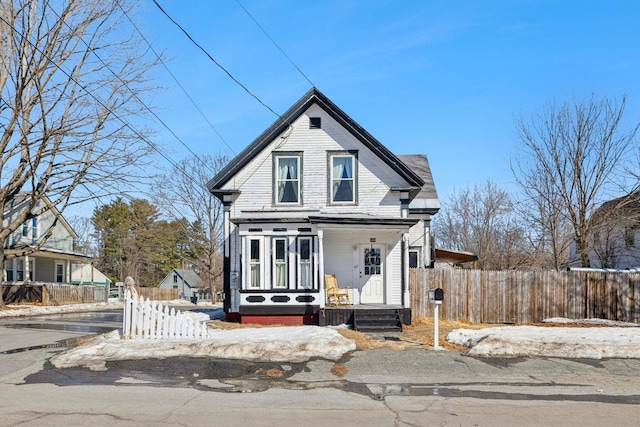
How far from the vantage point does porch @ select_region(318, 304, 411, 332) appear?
17594 millimetres

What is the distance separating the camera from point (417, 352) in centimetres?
1216

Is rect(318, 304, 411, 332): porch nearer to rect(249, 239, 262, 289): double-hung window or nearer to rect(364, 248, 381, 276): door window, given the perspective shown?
rect(364, 248, 381, 276): door window

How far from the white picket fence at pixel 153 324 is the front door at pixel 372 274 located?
26.5ft

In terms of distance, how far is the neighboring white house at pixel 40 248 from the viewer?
36531mm

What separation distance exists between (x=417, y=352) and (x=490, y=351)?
60.6 inches

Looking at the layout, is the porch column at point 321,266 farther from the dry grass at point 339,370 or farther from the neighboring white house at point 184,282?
the neighboring white house at point 184,282

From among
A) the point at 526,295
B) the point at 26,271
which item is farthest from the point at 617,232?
the point at 26,271

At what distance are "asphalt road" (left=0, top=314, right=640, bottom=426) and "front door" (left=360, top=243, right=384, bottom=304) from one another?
784cm

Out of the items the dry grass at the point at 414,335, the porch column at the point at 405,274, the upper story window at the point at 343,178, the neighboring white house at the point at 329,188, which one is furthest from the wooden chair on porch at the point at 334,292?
the upper story window at the point at 343,178

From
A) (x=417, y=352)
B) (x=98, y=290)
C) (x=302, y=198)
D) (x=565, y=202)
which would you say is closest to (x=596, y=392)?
(x=417, y=352)

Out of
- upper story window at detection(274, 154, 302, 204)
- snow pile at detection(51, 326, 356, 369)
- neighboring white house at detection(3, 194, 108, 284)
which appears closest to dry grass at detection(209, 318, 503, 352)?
snow pile at detection(51, 326, 356, 369)

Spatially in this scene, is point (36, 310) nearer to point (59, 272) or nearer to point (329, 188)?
point (329, 188)

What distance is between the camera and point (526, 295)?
65.0ft

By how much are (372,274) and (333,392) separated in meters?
11.6
